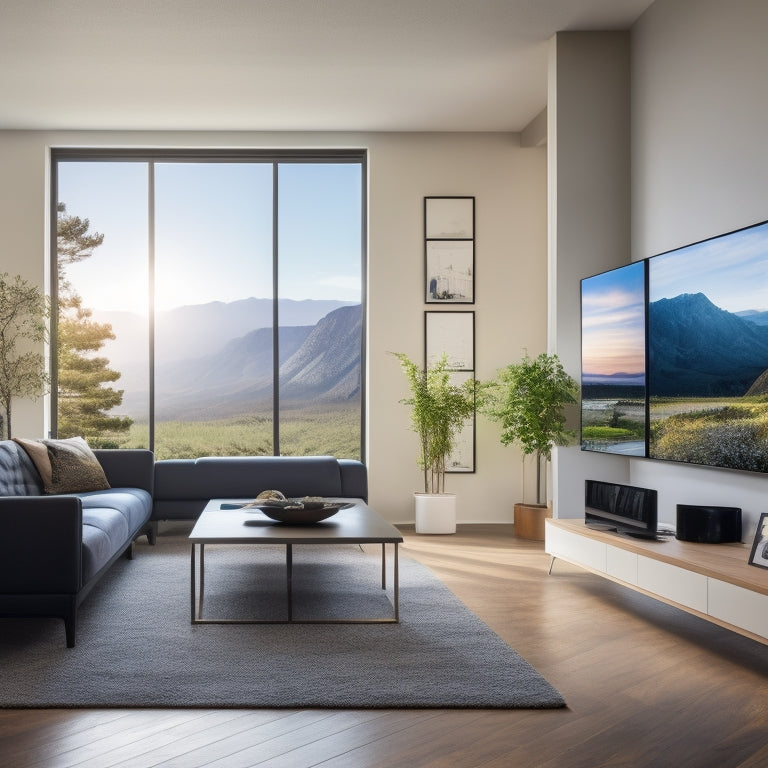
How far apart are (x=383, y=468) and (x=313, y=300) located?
6350 mm

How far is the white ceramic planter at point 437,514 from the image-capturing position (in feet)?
22.5

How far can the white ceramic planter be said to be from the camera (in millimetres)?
6855

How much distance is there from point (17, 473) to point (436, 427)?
319cm

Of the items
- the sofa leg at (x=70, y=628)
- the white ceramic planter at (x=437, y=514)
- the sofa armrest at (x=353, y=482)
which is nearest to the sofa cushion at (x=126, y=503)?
the sofa leg at (x=70, y=628)

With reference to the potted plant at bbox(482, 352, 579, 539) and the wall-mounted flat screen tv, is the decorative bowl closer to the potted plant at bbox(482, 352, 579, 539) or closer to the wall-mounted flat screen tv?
the wall-mounted flat screen tv

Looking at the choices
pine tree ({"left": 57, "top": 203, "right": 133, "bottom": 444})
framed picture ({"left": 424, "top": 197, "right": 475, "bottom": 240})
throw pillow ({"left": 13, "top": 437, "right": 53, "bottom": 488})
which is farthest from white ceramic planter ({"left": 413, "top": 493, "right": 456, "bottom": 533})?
pine tree ({"left": 57, "top": 203, "right": 133, "bottom": 444})

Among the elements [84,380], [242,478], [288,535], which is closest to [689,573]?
[288,535]

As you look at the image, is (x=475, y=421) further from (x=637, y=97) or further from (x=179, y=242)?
(x=179, y=242)

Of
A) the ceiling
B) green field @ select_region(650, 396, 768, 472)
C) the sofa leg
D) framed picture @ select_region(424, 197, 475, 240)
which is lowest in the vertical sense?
the sofa leg

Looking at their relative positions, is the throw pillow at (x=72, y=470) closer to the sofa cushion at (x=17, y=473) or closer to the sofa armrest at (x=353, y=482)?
the sofa cushion at (x=17, y=473)

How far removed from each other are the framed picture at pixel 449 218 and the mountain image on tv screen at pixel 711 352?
118 inches

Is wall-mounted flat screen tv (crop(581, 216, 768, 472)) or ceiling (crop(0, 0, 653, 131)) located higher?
ceiling (crop(0, 0, 653, 131))

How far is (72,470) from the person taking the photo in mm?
5527

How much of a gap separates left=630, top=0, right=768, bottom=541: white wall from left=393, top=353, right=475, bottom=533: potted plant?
72.9 inches
